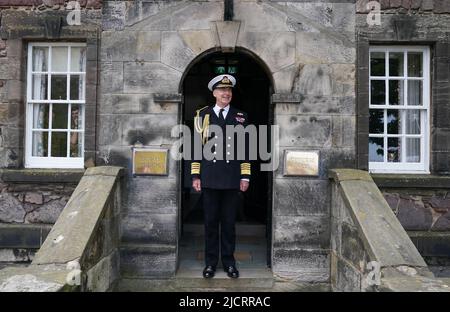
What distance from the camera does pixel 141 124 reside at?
5.63 m

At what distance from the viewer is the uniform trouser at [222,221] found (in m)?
5.30

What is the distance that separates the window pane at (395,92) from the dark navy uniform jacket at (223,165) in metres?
2.43

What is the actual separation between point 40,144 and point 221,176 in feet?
9.66

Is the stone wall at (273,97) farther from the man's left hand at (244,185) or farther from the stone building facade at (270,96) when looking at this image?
the man's left hand at (244,185)

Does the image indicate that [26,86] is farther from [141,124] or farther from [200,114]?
[200,114]

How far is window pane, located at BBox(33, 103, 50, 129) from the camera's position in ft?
20.6

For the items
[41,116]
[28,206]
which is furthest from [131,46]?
[28,206]

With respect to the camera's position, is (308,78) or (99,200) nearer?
(99,200)

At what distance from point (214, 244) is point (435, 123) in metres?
3.53

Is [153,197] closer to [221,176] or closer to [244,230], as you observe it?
[221,176]

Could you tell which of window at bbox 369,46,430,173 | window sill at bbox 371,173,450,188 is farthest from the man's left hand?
window at bbox 369,46,430,173

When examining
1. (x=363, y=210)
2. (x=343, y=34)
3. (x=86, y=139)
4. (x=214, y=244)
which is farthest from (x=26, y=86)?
(x=363, y=210)

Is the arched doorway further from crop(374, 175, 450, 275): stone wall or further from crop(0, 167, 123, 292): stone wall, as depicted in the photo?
crop(374, 175, 450, 275): stone wall

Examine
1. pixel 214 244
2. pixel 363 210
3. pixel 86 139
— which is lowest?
pixel 214 244
